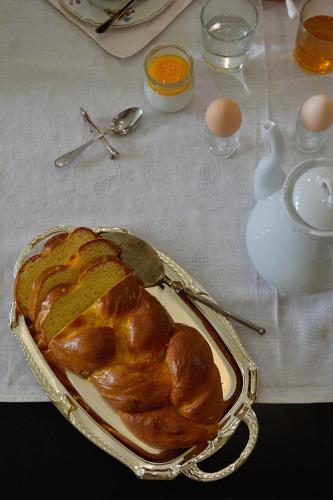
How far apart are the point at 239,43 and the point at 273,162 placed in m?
0.34

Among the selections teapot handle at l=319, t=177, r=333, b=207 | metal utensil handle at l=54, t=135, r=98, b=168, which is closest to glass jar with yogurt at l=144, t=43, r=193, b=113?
metal utensil handle at l=54, t=135, r=98, b=168

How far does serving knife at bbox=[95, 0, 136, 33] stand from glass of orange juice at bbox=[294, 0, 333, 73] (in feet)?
1.00

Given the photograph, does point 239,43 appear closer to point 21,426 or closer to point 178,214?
point 178,214

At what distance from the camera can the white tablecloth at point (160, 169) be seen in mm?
813

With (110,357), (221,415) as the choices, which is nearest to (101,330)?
(110,357)

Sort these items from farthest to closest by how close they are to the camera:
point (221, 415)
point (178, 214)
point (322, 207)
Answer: point (178, 214), point (221, 415), point (322, 207)

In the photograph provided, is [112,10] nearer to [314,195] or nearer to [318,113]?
[318,113]

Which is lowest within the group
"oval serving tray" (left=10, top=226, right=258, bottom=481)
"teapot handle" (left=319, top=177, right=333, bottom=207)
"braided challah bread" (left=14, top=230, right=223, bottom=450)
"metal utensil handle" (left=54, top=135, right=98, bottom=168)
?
"oval serving tray" (left=10, top=226, right=258, bottom=481)

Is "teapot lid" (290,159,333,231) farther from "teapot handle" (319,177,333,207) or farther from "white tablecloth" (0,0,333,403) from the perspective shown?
"white tablecloth" (0,0,333,403)

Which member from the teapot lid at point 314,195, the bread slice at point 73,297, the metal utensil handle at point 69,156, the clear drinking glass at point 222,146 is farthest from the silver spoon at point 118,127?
the teapot lid at point 314,195

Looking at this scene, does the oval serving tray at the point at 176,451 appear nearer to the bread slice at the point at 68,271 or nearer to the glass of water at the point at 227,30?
the bread slice at the point at 68,271

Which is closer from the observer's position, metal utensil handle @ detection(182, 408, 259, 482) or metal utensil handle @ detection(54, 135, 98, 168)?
metal utensil handle @ detection(182, 408, 259, 482)

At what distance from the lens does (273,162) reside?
0.70 meters

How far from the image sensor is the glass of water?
0.94 m
